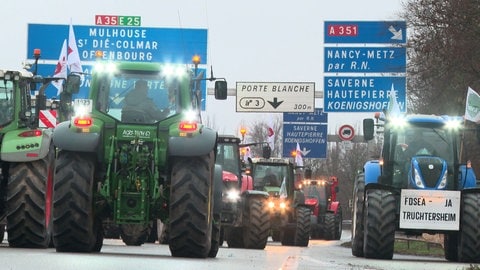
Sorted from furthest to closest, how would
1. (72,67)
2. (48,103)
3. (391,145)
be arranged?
(72,67) < (391,145) < (48,103)

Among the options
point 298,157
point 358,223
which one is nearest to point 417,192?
point 358,223

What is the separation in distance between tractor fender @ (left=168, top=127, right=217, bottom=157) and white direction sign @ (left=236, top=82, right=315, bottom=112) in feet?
70.1

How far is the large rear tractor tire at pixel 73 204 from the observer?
54.0 feet

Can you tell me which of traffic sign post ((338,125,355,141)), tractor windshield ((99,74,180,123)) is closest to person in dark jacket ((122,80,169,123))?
tractor windshield ((99,74,180,123))

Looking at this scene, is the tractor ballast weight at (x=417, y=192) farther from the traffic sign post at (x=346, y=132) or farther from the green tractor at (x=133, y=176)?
the traffic sign post at (x=346, y=132)

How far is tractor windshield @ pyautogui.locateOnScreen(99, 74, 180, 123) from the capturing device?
17.3m

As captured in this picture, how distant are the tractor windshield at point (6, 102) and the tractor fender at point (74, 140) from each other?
11.4 feet

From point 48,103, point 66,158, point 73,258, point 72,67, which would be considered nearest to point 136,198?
point 66,158

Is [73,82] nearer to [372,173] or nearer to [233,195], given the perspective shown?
[372,173]

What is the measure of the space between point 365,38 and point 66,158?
58.7 ft

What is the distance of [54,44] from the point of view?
33188 mm

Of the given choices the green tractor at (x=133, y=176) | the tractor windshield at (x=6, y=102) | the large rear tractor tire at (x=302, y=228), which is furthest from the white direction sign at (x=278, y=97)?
the green tractor at (x=133, y=176)

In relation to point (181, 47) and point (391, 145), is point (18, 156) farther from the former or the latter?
point (181, 47)

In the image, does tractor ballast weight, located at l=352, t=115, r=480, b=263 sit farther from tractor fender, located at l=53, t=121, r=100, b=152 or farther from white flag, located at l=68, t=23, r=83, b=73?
white flag, located at l=68, t=23, r=83, b=73
